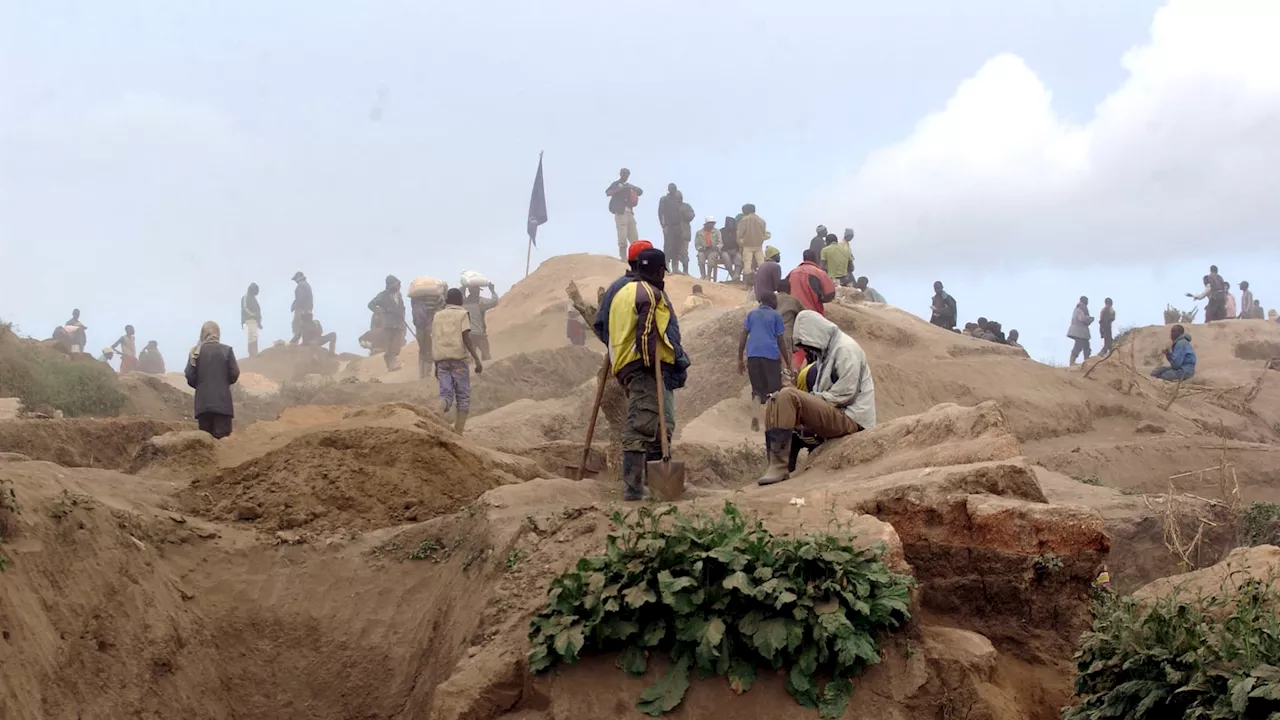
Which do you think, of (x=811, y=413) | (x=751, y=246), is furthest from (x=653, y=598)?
(x=751, y=246)

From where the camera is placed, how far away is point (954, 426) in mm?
7090

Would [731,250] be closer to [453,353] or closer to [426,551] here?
[453,353]

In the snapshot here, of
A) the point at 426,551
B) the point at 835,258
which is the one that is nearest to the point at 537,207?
the point at 835,258

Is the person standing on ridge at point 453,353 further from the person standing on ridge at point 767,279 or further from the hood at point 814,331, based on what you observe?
the hood at point 814,331

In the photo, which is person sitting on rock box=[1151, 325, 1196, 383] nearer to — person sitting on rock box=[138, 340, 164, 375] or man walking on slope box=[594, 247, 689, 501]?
man walking on slope box=[594, 247, 689, 501]

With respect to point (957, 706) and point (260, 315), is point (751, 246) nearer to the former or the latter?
point (260, 315)

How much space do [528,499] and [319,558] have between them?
1.21 m

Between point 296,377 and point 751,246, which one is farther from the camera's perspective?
point 296,377

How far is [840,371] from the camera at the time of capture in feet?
26.0

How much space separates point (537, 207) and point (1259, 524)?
16751mm

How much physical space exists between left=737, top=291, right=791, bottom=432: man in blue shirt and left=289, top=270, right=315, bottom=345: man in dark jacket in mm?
15206

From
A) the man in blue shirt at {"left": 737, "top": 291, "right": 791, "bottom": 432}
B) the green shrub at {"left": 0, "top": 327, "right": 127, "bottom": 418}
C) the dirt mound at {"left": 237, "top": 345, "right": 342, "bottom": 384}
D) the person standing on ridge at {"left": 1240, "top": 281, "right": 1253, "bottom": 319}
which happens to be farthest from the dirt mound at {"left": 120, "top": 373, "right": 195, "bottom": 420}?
the person standing on ridge at {"left": 1240, "top": 281, "right": 1253, "bottom": 319}

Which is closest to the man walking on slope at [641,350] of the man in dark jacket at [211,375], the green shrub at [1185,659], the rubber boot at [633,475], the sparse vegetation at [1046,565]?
the rubber boot at [633,475]

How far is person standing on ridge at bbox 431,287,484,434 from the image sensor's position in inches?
457
